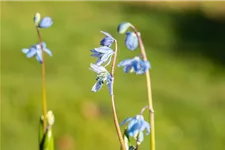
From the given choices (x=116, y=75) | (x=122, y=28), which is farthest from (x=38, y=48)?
(x=116, y=75)

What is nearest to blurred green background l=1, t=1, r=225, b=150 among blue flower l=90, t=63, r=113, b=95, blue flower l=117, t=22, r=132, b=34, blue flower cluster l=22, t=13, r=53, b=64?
blue flower cluster l=22, t=13, r=53, b=64

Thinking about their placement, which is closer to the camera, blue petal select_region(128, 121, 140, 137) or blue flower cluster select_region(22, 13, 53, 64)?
blue petal select_region(128, 121, 140, 137)

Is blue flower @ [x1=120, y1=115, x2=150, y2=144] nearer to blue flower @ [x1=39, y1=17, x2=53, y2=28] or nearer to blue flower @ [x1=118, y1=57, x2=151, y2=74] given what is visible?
blue flower @ [x1=118, y1=57, x2=151, y2=74]

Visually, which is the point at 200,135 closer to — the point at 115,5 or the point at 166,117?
the point at 166,117

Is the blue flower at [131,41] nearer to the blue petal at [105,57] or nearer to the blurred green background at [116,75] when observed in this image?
the blue petal at [105,57]

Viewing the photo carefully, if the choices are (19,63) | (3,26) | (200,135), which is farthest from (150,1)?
(200,135)
